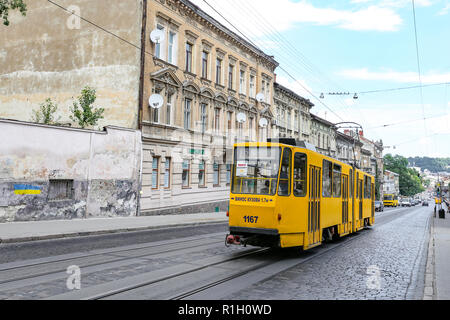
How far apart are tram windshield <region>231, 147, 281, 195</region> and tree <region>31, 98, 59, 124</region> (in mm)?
15136

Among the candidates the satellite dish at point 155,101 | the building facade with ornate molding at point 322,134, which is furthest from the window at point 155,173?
the building facade with ornate molding at point 322,134

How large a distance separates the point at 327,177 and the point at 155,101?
12.3m

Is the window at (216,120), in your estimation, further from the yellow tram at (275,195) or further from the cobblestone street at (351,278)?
the yellow tram at (275,195)

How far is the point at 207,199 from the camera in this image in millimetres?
28766

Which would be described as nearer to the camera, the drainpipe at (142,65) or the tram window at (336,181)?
the tram window at (336,181)

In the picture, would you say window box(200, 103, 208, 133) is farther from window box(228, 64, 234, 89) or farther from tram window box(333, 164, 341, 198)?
tram window box(333, 164, 341, 198)

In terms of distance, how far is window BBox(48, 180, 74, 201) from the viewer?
17.5 meters

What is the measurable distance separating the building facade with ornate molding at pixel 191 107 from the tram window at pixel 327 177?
12.1 meters

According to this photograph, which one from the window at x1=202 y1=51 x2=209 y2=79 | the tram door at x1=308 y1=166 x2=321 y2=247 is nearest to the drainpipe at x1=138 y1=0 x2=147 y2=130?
the window at x1=202 y1=51 x2=209 y2=79

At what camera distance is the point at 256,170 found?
1013 centimetres

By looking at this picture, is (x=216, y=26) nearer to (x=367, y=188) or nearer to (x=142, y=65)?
(x=142, y=65)

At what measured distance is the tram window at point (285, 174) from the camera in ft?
32.2
